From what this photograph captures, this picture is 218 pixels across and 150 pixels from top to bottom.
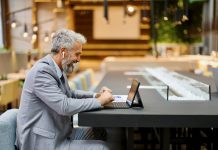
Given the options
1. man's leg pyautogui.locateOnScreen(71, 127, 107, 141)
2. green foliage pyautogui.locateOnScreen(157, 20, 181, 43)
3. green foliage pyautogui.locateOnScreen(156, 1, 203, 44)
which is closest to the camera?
man's leg pyautogui.locateOnScreen(71, 127, 107, 141)

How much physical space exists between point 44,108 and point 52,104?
12 cm

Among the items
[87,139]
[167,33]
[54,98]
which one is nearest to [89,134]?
[87,139]

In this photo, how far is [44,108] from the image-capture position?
2.10 m

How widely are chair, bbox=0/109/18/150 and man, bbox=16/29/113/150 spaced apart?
43 mm

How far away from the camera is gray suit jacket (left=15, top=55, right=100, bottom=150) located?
2.01 metres

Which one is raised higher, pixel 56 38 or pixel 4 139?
pixel 56 38

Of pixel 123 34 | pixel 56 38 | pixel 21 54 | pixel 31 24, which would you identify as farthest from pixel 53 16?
pixel 56 38

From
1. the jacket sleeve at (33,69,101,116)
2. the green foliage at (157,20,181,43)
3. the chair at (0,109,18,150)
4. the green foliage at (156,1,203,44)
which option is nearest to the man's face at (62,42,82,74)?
the jacket sleeve at (33,69,101,116)

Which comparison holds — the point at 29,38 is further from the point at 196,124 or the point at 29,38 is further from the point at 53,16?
the point at 196,124

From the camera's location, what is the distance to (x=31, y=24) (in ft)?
33.6

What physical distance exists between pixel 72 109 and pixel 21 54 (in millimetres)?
5798

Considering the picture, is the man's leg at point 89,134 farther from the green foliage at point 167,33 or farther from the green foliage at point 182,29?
the green foliage at point 167,33

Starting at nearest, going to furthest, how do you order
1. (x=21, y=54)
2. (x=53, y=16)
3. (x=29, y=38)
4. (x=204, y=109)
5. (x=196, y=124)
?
(x=196, y=124), (x=204, y=109), (x=21, y=54), (x=29, y=38), (x=53, y=16)

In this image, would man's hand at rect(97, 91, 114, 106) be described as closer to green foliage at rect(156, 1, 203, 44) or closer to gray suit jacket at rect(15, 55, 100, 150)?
gray suit jacket at rect(15, 55, 100, 150)
